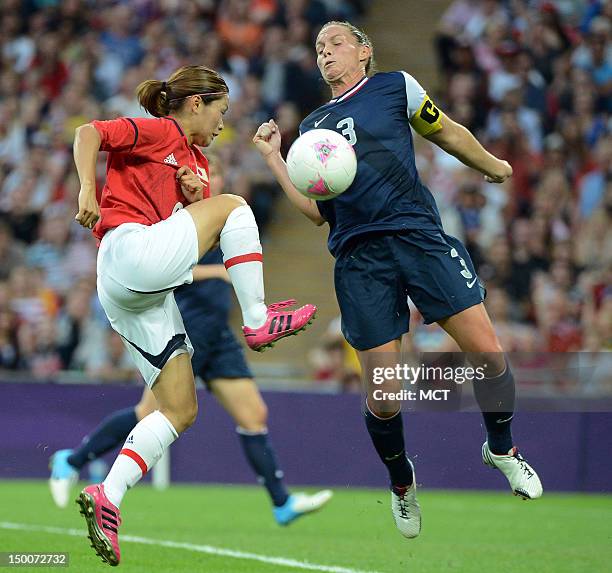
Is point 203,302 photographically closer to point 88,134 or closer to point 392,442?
point 392,442

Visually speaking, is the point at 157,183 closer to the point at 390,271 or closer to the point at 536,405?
the point at 390,271

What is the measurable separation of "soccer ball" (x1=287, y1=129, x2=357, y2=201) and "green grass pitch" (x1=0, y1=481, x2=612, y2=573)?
1.92m

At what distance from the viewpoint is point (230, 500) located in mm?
10648

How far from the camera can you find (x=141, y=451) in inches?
229

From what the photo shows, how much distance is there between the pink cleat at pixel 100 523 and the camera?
18.1 feet

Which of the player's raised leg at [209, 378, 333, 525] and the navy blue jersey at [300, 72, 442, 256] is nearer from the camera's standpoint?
the navy blue jersey at [300, 72, 442, 256]

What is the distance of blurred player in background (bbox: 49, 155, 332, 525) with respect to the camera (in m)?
8.45

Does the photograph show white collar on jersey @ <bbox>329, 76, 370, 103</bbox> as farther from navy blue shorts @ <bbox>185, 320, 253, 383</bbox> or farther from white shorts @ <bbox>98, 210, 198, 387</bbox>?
navy blue shorts @ <bbox>185, 320, 253, 383</bbox>

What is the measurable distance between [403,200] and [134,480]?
6.14 ft

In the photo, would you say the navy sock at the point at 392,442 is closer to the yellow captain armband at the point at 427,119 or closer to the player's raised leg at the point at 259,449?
the yellow captain armband at the point at 427,119

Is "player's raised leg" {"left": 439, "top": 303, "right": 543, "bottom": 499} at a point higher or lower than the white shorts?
lower

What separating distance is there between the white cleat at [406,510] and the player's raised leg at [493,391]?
0.44 meters

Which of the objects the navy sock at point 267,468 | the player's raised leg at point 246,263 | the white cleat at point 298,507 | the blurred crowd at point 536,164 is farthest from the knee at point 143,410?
the blurred crowd at point 536,164

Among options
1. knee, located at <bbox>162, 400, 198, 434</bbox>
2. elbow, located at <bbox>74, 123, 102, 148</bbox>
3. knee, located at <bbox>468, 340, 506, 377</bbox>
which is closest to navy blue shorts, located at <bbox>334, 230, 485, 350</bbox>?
knee, located at <bbox>468, 340, 506, 377</bbox>
